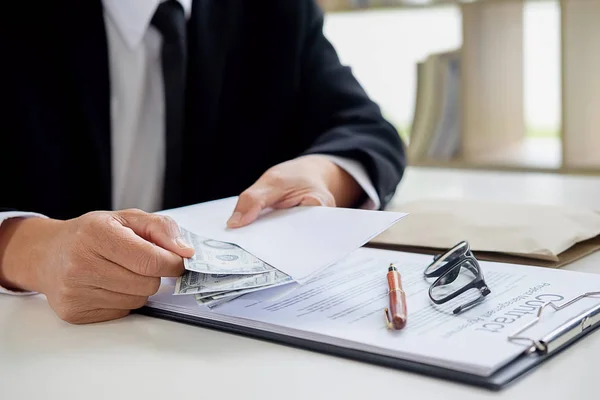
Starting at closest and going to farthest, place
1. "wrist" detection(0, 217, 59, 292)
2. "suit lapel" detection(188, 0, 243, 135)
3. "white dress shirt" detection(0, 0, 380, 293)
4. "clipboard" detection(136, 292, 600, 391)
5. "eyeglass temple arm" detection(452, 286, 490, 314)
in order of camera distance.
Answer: "clipboard" detection(136, 292, 600, 391), "eyeglass temple arm" detection(452, 286, 490, 314), "wrist" detection(0, 217, 59, 292), "white dress shirt" detection(0, 0, 380, 293), "suit lapel" detection(188, 0, 243, 135)

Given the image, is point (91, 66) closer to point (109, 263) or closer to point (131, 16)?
point (131, 16)

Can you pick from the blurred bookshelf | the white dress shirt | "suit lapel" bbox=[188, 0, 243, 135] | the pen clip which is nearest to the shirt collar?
the white dress shirt

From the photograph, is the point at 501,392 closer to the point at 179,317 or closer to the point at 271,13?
the point at 179,317

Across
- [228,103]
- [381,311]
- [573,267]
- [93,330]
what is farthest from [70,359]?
[228,103]

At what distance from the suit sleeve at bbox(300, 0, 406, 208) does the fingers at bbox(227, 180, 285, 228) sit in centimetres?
25

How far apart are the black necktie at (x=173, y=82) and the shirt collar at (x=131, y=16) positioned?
0.03m

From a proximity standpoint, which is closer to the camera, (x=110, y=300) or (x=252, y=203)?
(x=110, y=300)

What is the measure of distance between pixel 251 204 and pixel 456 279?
261mm

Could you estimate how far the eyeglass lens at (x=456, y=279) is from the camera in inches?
29.8

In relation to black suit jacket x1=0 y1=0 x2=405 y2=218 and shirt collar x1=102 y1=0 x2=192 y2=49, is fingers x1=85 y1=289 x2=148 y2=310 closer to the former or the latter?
black suit jacket x1=0 y1=0 x2=405 y2=218

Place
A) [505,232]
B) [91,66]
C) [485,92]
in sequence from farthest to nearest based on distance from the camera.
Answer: [485,92]
[91,66]
[505,232]

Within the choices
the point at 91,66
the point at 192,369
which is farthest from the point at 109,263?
the point at 91,66

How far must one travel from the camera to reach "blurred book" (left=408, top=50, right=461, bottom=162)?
2.64 meters

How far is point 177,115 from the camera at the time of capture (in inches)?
53.1
